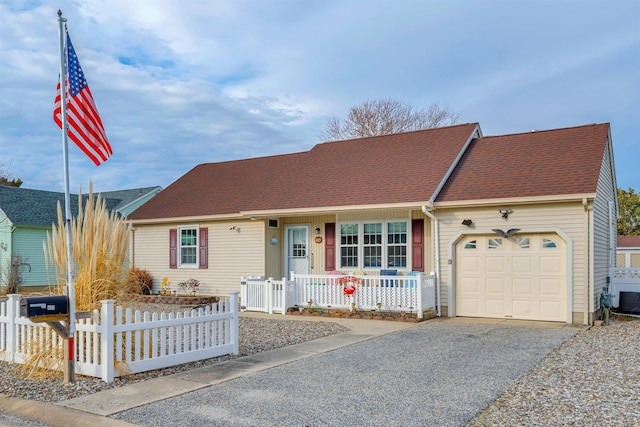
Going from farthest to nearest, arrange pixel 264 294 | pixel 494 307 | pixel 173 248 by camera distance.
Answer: pixel 173 248, pixel 264 294, pixel 494 307

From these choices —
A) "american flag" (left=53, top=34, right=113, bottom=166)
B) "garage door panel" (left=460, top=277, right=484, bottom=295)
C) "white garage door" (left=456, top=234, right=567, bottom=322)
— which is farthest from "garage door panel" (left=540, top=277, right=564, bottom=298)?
"american flag" (left=53, top=34, right=113, bottom=166)

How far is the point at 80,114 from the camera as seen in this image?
682cm

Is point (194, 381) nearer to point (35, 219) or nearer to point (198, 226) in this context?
point (198, 226)

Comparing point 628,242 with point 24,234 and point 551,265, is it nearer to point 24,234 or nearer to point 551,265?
point 551,265

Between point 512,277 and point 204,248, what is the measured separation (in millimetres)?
9210

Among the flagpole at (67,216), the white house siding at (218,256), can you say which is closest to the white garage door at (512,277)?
the white house siding at (218,256)

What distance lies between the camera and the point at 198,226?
17156 mm

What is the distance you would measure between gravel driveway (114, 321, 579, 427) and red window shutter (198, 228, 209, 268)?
28.9 ft

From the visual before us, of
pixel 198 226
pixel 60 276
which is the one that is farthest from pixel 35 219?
pixel 60 276

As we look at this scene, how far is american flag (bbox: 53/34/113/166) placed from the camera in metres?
6.75

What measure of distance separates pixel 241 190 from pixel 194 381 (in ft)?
37.8

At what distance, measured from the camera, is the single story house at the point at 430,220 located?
1177 cm

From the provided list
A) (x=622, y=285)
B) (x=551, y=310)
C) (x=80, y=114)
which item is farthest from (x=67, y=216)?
(x=622, y=285)

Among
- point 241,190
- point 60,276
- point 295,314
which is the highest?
point 241,190
